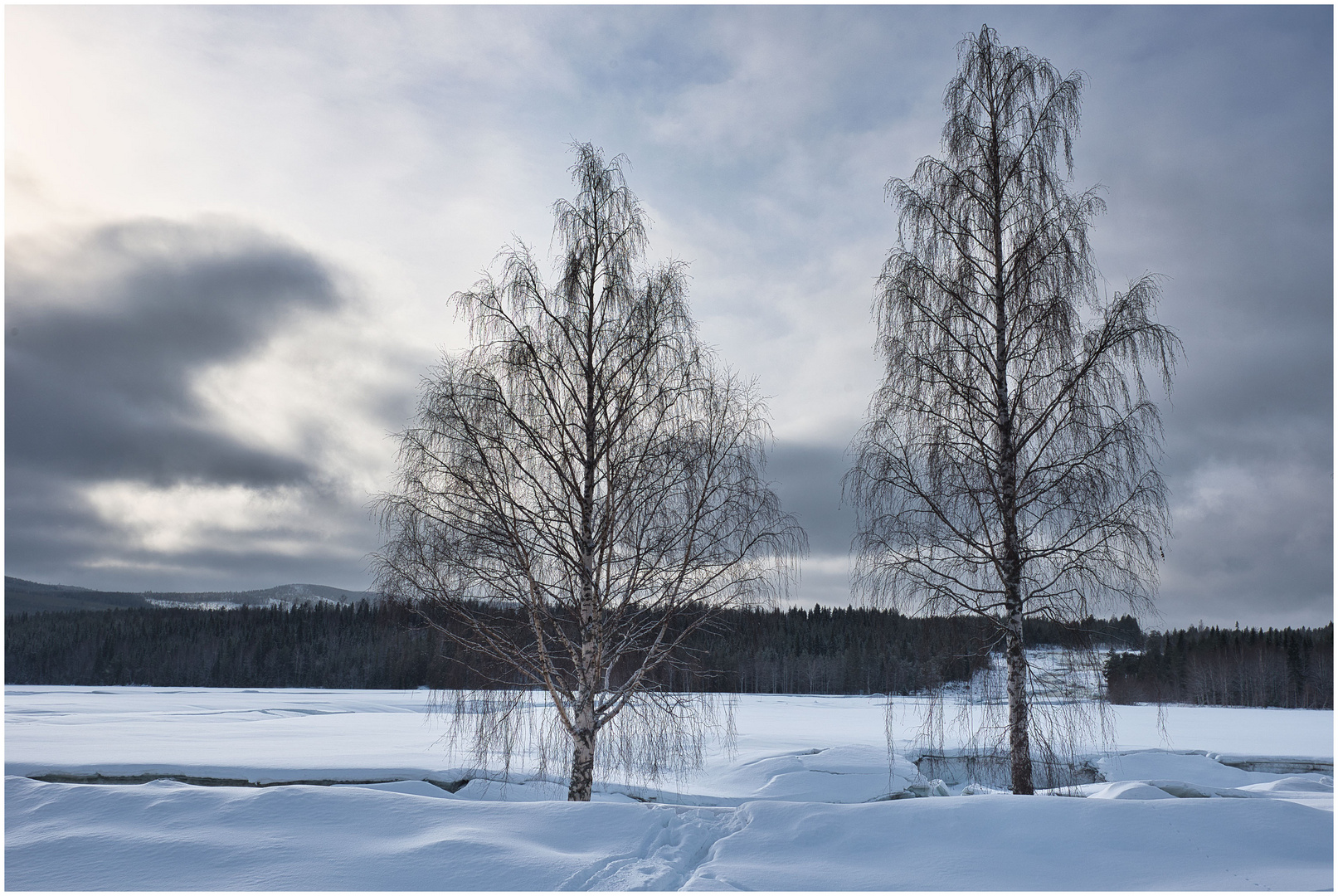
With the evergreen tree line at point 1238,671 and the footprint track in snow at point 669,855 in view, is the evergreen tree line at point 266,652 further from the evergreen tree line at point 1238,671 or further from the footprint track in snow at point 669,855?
the footprint track in snow at point 669,855

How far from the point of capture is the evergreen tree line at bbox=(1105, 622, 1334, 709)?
57.0 metres

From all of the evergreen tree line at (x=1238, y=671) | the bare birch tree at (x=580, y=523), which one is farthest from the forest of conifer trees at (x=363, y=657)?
the bare birch tree at (x=580, y=523)

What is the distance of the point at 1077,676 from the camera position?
8.61 metres

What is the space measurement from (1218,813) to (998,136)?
8057 mm

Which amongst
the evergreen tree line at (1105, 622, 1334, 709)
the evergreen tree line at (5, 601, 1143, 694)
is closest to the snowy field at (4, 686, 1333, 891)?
the evergreen tree line at (5, 601, 1143, 694)

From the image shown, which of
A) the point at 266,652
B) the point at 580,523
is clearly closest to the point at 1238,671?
the point at 580,523

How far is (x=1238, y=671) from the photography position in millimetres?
60406

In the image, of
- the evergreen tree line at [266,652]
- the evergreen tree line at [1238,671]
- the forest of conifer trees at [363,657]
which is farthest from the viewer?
the evergreen tree line at [266,652]

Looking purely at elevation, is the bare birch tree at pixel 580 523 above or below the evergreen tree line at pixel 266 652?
above

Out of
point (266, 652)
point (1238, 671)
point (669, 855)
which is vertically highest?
point (669, 855)

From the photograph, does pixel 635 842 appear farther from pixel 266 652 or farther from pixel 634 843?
pixel 266 652

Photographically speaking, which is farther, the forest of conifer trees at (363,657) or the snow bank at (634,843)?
the forest of conifer trees at (363,657)

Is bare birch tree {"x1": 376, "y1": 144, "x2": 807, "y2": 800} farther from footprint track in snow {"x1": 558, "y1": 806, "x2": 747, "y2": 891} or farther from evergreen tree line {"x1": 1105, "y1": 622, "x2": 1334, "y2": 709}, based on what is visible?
evergreen tree line {"x1": 1105, "y1": 622, "x2": 1334, "y2": 709}

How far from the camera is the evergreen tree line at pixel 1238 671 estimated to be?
187 feet
